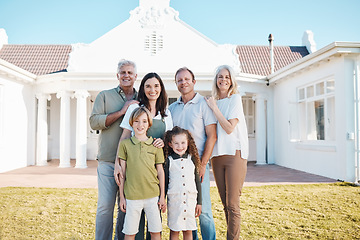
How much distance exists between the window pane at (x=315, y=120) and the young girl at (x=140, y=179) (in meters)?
7.08

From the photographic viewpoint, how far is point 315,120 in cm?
874

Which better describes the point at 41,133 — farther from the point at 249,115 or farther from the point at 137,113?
the point at 137,113

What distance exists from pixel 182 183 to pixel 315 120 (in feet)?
24.1

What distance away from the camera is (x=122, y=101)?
2879mm

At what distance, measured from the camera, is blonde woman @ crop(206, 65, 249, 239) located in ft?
8.98

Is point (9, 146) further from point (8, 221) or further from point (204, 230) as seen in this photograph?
point (204, 230)

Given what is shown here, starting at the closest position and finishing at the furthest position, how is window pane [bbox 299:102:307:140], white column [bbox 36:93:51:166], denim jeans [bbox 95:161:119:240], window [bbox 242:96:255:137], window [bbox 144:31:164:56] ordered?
1. denim jeans [bbox 95:161:119:240]
2. window pane [bbox 299:102:307:140]
3. window [bbox 144:31:164:56]
4. white column [bbox 36:93:51:166]
5. window [bbox 242:96:255:137]

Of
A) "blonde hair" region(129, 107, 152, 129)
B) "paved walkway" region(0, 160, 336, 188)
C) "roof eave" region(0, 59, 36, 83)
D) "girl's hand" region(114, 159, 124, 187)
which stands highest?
"roof eave" region(0, 59, 36, 83)

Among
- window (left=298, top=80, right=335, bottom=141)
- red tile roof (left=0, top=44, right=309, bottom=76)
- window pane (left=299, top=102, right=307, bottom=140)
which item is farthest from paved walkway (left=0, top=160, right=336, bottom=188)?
red tile roof (left=0, top=44, right=309, bottom=76)

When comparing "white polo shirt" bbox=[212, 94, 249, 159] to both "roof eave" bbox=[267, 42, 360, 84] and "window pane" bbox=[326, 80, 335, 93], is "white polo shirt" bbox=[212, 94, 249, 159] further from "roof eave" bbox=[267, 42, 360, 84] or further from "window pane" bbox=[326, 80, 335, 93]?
"window pane" bbox=[326, 80, 335, 93]

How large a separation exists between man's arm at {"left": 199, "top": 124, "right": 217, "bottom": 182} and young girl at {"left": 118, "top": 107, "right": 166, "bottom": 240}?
15.9 inches

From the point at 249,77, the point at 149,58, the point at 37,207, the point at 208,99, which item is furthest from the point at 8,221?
the point at 249,77

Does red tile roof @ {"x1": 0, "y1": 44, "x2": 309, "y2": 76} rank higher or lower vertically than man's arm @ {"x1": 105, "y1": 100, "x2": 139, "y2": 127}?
higher

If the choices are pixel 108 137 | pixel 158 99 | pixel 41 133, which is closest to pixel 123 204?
pixel 108 137
